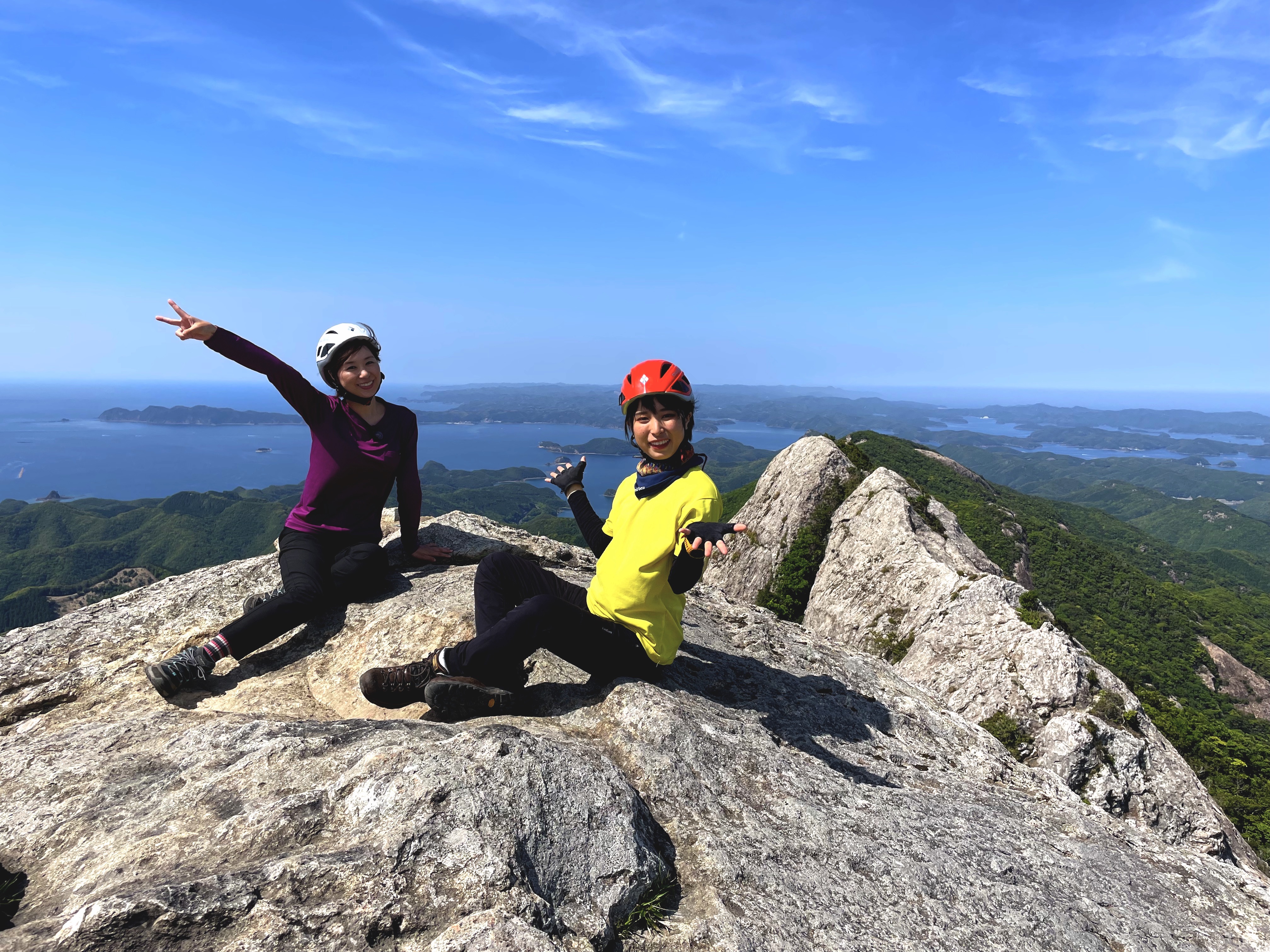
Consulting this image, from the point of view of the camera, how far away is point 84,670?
7.41 metres

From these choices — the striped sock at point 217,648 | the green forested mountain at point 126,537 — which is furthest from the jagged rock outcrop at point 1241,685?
the green forested mountain at point 126,537

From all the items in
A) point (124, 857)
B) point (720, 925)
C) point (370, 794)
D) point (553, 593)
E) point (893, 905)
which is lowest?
point (893, 905)

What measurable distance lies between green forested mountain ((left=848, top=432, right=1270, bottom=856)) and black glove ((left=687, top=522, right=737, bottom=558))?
48.1ft

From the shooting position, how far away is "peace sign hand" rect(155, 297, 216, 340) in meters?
7.21

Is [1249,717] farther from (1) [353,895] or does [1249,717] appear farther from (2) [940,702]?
(1) [353,895]

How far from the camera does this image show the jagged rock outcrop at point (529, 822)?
3355 mm

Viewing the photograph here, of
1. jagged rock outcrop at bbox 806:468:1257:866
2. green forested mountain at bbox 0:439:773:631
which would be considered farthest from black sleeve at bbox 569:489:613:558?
green forested mountain at bbox 0:439:773:631

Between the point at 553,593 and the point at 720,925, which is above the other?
the point at 553,593

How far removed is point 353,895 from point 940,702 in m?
8.44

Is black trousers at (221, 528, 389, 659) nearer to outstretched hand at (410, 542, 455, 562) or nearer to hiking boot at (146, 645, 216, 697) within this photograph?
hiking boot at (146, 645, 216, 697)

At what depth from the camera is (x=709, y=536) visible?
541 cm

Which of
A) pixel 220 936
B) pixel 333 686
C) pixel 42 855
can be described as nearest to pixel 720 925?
pixel 220 936

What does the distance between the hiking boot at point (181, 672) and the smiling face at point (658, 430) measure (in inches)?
224

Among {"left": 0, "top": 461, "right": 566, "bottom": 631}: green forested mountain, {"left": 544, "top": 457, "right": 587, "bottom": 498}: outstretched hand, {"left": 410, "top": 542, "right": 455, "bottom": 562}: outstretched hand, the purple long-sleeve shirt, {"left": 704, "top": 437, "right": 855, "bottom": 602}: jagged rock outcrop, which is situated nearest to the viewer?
{"left": 544, "top": 457, "right": 587, "bottom": 498}: outstretched hand
